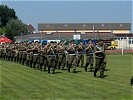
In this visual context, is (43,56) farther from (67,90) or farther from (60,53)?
A: (67,90)

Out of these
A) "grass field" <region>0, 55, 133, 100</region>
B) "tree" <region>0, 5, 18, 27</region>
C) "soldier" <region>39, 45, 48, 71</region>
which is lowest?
"grass field" <region>0, 55, 133, 100</region>

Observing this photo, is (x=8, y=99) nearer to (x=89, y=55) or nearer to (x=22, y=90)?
(x=22, y=90)

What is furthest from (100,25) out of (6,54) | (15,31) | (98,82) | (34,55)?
(98,82)

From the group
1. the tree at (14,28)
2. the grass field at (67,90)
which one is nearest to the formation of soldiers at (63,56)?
the grass field at (67,90)

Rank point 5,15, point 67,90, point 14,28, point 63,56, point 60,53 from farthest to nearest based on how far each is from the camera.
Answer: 1. point 5,15
2. point 14,28
3. point 63,56
4. point 60,53
5. point 67,90

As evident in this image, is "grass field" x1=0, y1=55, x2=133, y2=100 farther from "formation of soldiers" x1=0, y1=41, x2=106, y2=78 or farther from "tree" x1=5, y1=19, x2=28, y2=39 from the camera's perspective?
"tree" x1=5, y1=19, x2=28, y2=39

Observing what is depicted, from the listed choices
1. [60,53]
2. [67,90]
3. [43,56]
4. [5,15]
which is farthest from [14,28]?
[67,90]

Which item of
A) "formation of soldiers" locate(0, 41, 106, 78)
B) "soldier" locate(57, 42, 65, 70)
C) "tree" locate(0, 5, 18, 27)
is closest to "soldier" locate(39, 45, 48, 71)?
"formation of soldiers" locate(0, 41, 106, 78)

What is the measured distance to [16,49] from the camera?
44.7 m

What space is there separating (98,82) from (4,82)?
4435 mm

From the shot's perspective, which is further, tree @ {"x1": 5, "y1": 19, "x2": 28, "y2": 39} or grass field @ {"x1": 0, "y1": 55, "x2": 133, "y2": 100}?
tree @ {"x1": 5, "y1": 19, "x2": 28, "y2": 39}

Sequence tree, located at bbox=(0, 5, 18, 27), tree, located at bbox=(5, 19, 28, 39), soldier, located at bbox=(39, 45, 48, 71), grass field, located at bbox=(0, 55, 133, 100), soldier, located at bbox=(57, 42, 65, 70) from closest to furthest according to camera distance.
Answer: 1. grass field, located at bbox=(0, 55, 133, 100)
2. soldier, located at bbox=(39, 45, 48, 71)
3. soldier, located at bbox=(57, 42, 65, 70)
4. tree, located at bbox=(5, 19, 28, 39)
5. tree, located at bbox=(0, 5, 18, 27)

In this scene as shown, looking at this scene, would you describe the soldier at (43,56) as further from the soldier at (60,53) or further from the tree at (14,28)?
the tree at (14,28)

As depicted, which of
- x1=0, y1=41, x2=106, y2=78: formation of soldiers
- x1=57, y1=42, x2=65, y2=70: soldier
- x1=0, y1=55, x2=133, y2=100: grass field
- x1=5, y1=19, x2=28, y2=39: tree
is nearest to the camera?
x1=0, y1=55, x2=133, y2=100: grass field
